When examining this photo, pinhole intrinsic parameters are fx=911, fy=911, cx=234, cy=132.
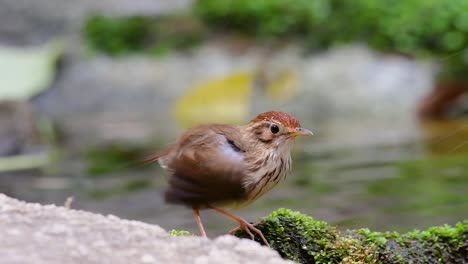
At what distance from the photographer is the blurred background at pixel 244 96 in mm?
7352

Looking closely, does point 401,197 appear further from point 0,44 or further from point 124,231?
point 0,44

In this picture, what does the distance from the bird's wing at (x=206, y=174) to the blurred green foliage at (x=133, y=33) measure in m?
10.2

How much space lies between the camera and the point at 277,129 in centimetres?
379

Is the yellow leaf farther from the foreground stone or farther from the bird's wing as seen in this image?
the foreground stone

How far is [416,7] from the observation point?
453 inches

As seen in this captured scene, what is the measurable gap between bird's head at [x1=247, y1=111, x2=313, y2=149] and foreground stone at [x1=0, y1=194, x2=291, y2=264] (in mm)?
752

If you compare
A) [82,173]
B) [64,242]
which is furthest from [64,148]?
[64,242]

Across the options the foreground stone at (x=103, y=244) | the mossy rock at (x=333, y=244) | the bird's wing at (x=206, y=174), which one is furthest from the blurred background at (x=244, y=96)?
the foreground stone at (x=103, y=244)

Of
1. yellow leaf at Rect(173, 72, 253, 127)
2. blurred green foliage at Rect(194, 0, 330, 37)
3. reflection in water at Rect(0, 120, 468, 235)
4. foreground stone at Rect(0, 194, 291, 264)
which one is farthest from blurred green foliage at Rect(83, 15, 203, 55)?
foreground stone at Rect(0, 194, 291, 264)

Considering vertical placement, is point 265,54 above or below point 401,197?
above

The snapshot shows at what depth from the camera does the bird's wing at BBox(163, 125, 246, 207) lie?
3.46m

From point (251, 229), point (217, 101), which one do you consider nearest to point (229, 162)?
point (251, 229)

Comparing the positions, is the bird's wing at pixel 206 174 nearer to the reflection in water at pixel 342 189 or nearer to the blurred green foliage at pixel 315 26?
the reflection in water at pixel 342 189

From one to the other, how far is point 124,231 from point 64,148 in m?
8.37
